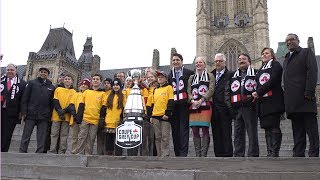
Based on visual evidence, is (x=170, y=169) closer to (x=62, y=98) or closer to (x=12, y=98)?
(x=62, y=98)

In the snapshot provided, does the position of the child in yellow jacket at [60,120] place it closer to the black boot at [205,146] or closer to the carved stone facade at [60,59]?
the black boot at [205,146]

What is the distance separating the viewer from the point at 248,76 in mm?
5059

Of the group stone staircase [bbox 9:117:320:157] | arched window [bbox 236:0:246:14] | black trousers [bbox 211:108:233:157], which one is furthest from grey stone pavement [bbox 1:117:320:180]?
arched window [bbox 236:0:246:14]

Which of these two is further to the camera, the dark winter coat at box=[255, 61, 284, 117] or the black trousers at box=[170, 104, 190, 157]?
the black trousers at box=[170, 104, 190, 157]

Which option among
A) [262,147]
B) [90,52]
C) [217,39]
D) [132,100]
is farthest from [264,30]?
[132,100]

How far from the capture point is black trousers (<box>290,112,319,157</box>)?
4273 millimetres

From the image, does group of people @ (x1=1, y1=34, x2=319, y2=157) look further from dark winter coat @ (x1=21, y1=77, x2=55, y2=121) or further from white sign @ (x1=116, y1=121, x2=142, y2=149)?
white sign @ (x1=116, y1=121, x2=142, y2=149)

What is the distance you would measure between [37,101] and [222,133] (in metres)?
3.15

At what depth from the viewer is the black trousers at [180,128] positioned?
204 inches

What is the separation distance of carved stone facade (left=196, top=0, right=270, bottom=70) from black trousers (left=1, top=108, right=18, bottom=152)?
101 feet

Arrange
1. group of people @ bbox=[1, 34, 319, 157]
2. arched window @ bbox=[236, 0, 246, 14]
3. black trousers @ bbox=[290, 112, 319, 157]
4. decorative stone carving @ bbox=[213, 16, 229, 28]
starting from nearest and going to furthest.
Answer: black trousers @ bbox=[290, 112, 319, 157]
group of people @ bbox=[1, 34, 319, 157]
decorative stone carving @ bbox=[213, 16, 229, 28]
arched window @ bbox=[236, 0, 246, 14]

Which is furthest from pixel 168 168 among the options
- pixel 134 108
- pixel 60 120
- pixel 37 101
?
pixel 37 101

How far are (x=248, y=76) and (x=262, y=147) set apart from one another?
2.51 meters

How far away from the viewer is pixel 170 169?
405cm
